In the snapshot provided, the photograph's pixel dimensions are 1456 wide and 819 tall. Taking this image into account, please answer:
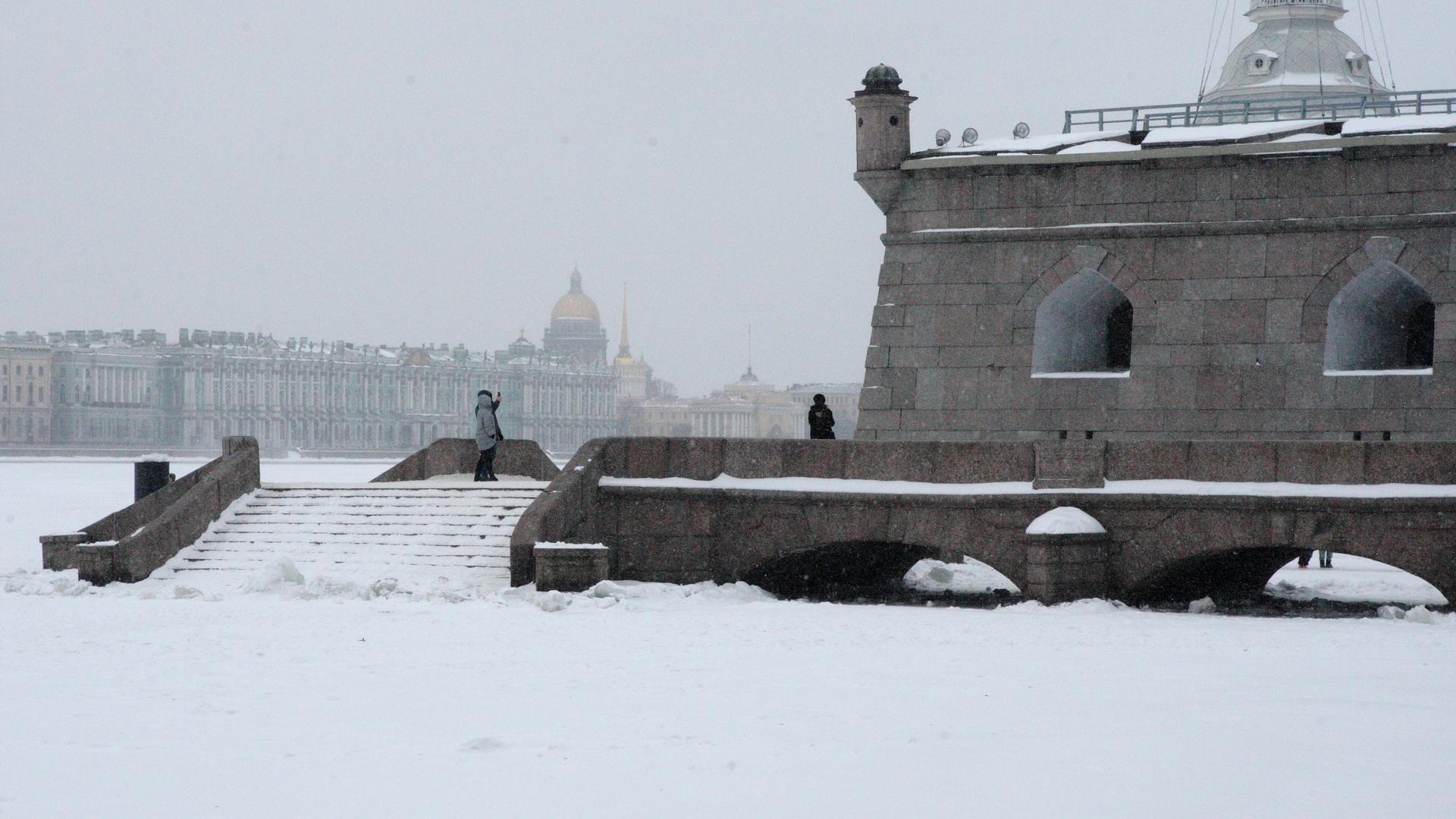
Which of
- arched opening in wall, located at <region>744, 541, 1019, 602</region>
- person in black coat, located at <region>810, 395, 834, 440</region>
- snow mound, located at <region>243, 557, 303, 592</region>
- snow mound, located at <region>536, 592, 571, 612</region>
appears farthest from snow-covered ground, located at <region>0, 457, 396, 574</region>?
person in black coat, located at <region>810, 395, 834, 440</region>

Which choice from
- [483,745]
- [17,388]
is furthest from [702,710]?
[17,388]

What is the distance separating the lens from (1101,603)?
12.6 meters

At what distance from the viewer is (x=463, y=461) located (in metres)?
17.2

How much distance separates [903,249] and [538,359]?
11691cm

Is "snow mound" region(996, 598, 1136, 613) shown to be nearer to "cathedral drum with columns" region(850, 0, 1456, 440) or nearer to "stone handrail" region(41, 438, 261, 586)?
"cathedral drum with columns" region(850, 0, 1456, 440)

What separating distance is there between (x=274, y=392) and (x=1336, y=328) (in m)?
106

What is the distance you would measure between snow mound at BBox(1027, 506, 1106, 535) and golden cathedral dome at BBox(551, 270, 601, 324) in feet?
464

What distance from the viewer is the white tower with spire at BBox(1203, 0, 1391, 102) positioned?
49.9 m

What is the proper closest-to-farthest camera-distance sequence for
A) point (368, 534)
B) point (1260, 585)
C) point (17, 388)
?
point (368, 534) → point (1260, 585) → point (17, 388)

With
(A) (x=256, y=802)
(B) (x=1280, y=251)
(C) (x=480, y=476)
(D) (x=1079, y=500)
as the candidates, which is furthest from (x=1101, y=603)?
(A) (x=256, y=802)

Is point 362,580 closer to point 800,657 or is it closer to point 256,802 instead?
point 800,657

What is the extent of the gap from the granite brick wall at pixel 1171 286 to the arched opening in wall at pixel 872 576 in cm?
131

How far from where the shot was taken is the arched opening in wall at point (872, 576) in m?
15.9

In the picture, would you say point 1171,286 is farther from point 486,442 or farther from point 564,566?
point 564,566
